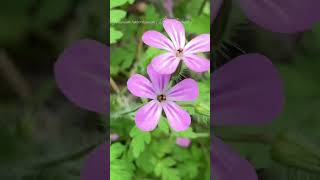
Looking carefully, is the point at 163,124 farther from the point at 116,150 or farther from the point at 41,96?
the point at 41,96

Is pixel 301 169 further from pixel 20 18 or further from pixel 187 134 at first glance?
pixel 20 18

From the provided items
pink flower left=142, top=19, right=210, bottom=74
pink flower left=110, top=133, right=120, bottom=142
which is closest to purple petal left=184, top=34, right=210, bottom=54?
pink flower left=142, top=19, right=210, bottom=74

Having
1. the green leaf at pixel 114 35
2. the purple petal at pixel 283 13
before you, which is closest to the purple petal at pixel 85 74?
the green leaf at pixel 114 35

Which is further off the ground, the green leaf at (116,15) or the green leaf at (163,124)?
the green leaf at (116,15)

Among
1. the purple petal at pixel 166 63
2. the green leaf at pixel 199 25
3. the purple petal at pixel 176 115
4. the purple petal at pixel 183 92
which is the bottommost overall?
the purple petal at pixel 176 115

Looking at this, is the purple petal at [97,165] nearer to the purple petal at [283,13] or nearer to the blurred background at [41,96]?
the blurred background at [41,96]

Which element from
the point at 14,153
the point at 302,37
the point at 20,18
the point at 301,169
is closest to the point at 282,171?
the point at 301,169
